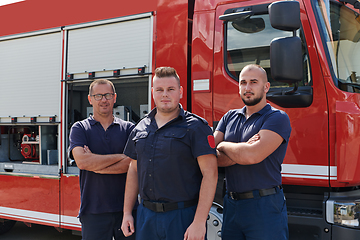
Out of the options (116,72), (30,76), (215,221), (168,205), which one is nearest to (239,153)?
(168,205)

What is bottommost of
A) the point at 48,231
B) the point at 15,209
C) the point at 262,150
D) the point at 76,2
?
the point at 48,231

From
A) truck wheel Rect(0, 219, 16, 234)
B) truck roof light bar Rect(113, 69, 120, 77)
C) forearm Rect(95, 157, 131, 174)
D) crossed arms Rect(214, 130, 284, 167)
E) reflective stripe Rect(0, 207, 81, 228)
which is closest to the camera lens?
crossed arms Rect(214, 130, 284, 167)

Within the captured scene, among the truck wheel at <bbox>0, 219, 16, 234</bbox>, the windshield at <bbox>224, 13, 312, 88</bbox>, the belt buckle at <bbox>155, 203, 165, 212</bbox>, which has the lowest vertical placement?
the truck wheel at <bbox>0, 219, 16, 234</bbox>

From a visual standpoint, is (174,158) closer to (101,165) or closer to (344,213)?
(101,165)

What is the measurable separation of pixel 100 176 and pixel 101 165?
155 mm

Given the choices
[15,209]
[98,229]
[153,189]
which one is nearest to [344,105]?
[153,189]

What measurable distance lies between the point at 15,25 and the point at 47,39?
2.12 ft

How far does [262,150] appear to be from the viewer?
2.15m

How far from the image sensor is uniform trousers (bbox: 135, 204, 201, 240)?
2025 millimetres

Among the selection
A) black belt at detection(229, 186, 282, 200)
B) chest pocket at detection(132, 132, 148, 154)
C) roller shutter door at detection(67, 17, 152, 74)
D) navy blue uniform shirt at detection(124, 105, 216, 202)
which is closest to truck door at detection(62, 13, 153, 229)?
roller shutter door at detection(67, 17, 152, 74)

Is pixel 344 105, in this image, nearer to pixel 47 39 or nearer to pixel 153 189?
pixel 153 189

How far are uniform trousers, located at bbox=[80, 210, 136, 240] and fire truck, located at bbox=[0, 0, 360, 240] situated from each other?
2.99ft

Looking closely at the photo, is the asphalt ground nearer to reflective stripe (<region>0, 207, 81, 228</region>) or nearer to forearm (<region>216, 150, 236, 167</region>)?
reflective stripe (<region>0, 207, 81, 228</region>)

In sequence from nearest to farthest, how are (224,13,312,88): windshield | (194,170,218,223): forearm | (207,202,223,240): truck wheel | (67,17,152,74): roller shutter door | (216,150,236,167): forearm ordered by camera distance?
(194,170,218,223): forearm
(216,150,236,167): forearm
(224,13,312,88): windshield
(207,202,223,240): truck wheel
(67,17,152,74): roller shutter door
